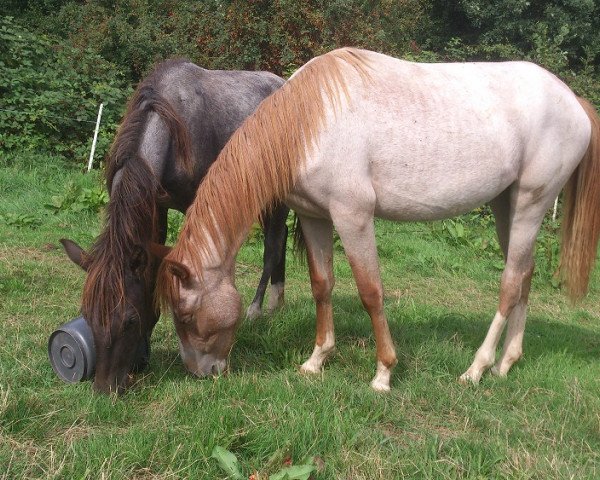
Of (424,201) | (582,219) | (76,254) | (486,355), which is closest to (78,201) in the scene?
(76,254)

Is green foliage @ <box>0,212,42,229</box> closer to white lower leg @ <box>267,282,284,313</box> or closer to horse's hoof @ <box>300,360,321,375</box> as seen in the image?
white lower leg @ <box>267,282,284,313</box>

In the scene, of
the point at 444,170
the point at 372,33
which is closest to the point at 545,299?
the point at 444,170

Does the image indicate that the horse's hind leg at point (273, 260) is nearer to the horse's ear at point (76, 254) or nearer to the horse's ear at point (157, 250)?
the horse's ear at point (157, 250)

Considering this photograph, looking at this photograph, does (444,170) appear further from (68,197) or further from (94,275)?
(68,197)

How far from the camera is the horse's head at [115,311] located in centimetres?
336

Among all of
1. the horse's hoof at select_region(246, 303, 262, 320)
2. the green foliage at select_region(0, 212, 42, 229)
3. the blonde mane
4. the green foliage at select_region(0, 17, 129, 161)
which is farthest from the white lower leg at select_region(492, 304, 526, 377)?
the green foliage at select_region(0, 17, 129, 161)

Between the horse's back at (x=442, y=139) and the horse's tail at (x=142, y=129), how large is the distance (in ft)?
2.93

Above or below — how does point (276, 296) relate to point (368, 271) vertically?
below

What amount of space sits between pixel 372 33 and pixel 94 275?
1233cm

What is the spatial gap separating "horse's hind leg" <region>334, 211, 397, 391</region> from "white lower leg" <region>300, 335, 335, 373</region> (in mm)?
363

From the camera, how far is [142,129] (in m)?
4.01

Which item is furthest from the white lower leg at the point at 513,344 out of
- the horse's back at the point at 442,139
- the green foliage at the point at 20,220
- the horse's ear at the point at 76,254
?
the green foliage at the point at 20,220

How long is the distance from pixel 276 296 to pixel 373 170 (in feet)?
6.80

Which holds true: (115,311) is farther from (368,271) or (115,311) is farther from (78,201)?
(78,201)
